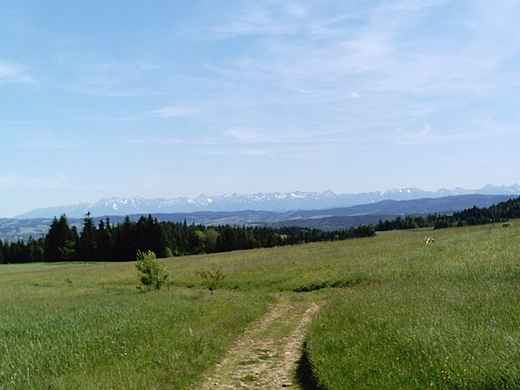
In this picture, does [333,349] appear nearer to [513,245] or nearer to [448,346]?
[448,346]

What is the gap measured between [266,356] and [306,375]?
92.4 inches

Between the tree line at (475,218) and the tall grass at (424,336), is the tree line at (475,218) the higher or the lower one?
the lower one

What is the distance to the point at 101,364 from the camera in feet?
35.8

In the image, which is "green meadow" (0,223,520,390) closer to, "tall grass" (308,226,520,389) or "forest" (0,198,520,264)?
"tall grass" (308,226,520,389)

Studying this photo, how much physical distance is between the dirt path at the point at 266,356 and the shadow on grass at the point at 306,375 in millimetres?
146

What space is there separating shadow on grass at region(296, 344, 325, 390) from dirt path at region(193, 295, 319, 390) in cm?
15

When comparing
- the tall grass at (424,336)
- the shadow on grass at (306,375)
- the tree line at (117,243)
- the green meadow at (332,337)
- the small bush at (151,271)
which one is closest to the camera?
the tall grass at (424,336)

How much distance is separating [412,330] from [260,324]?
749 cm

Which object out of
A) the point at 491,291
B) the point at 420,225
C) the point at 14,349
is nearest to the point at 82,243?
the point at 14,349

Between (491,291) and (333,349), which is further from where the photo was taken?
(491,291)

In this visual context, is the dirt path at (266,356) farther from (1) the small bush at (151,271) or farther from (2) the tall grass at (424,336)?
(1) the small bush at (151,271)

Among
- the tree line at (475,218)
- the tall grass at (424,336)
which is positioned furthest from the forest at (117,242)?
the tall grass at (424,336)

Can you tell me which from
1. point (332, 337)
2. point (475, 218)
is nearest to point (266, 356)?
point (332, 337)

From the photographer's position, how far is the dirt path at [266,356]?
9711 millimetres
